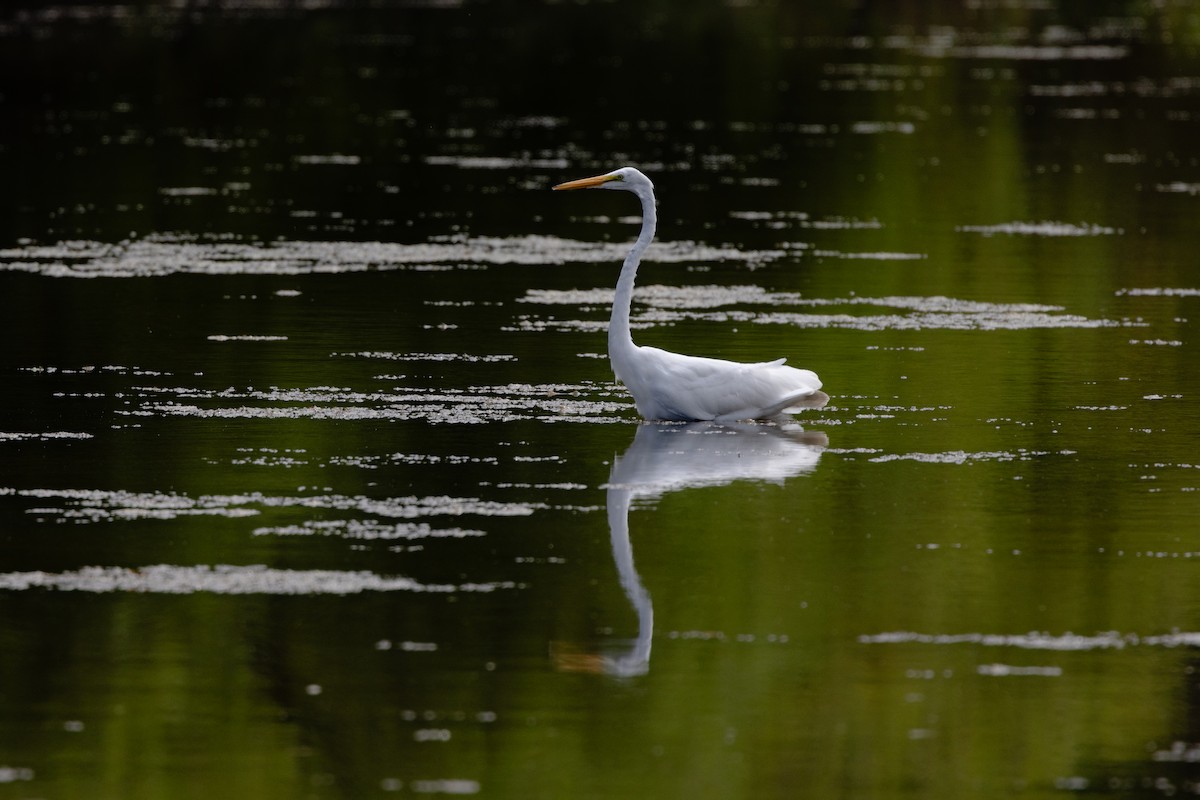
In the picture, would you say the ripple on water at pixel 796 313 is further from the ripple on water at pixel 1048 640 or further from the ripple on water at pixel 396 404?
the ripple on water at pixel 1048 640

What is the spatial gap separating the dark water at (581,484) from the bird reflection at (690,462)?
40 millimetres

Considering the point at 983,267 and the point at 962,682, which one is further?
the point at 983,267

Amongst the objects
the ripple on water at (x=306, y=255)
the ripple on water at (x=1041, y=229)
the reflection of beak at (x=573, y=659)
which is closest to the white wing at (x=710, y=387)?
the reflection of beak at (x=573, y=659)

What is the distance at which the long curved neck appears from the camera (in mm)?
13156

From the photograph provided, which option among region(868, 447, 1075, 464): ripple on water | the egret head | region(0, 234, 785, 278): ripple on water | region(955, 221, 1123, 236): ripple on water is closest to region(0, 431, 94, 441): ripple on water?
the egret head

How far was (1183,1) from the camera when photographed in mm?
70188

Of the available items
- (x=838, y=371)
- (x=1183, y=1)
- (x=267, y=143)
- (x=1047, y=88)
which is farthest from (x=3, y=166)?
(x=1183, y=1)

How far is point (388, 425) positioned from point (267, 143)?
18.0 metres

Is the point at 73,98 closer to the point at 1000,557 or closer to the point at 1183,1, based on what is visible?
the point at 1000,557

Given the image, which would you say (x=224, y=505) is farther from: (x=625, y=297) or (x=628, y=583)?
(x=625, y=297)

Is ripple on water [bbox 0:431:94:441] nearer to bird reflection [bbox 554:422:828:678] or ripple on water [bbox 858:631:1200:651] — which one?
bird reflection [bbox 554:422:828:678]

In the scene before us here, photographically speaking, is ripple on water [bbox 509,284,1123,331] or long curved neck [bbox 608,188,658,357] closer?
long curved neck [bbox 608,188,658,357]

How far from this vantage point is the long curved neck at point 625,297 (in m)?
13.2

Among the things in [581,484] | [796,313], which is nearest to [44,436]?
[581,484]
